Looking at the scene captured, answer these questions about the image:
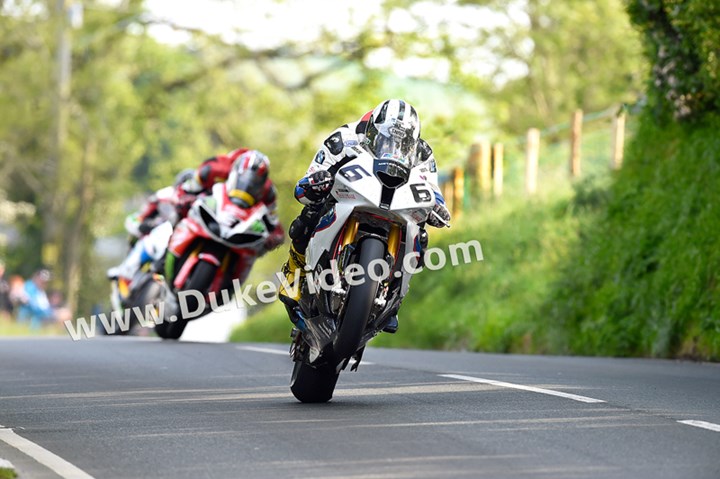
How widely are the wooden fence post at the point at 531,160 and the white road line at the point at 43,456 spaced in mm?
19068

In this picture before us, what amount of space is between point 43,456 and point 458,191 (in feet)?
72.2

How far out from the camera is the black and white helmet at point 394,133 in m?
9.84

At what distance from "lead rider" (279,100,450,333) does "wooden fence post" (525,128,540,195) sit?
57.0ft

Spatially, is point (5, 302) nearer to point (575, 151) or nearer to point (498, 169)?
point (498, 169)

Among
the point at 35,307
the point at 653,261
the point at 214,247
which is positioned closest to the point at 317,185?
the point at 214,247

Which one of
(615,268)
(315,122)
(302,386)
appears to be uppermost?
(315,122)

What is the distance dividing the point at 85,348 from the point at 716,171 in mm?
7202

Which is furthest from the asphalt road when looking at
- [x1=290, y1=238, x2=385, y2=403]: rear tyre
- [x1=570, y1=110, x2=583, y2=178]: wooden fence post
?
[x1=570, y1=110, x2=583, y2=178]: wooden fence post

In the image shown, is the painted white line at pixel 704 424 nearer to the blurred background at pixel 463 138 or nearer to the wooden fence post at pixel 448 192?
the blurred background at pixel 463 138

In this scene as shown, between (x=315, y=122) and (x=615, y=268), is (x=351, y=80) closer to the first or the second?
(x=315, y=122)

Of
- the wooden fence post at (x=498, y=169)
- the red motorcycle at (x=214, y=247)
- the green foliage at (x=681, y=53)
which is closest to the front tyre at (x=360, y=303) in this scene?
the green foliage at (x=681, y=53)

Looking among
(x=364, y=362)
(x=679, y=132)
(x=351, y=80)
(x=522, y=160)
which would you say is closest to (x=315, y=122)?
(x=351, y=80)

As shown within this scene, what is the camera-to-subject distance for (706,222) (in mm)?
16578

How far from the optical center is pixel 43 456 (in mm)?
8164
